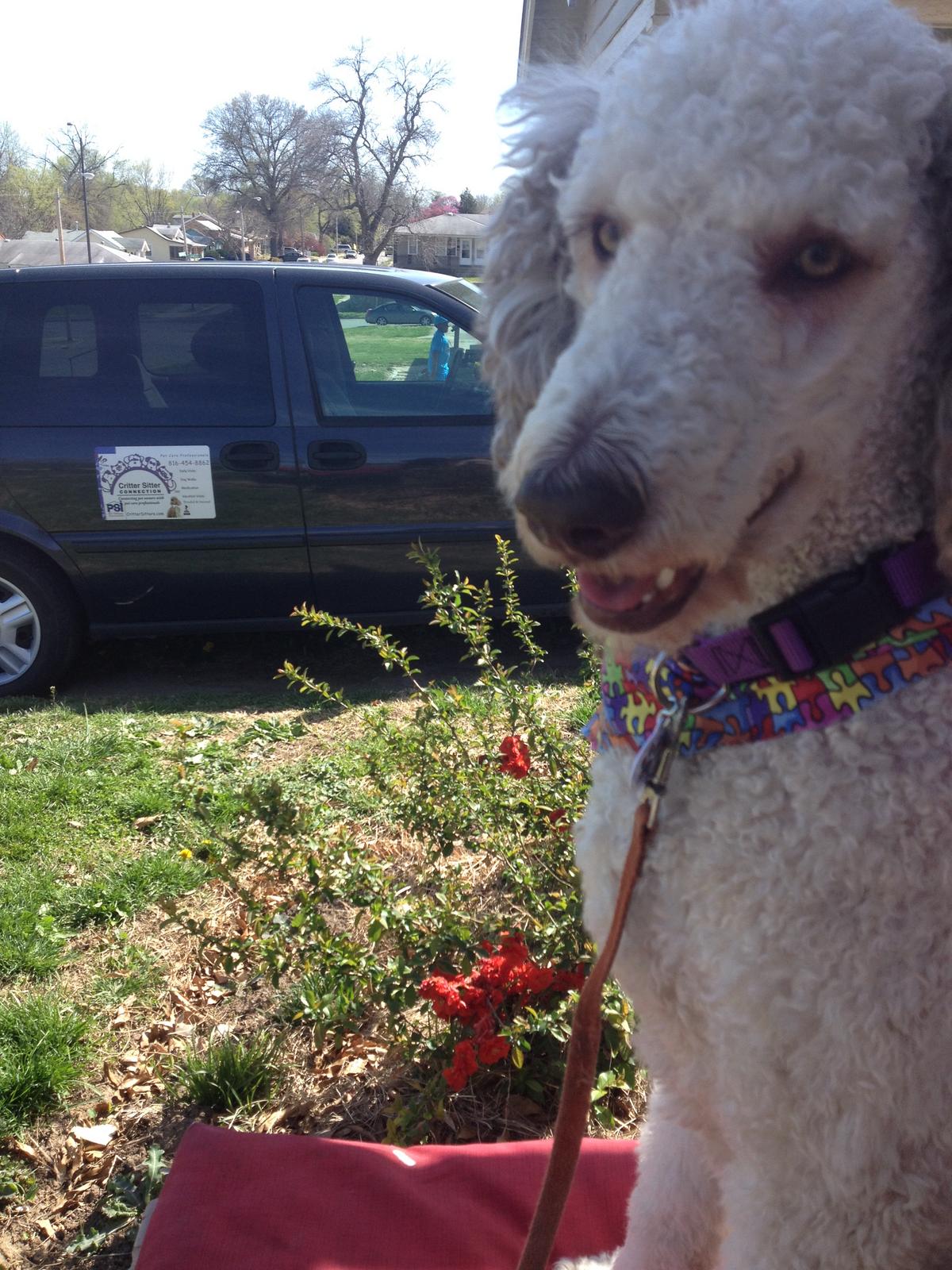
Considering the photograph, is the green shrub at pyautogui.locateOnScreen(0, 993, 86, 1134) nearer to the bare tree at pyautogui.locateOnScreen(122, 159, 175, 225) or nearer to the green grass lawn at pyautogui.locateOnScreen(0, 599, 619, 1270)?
the green grass lawn at pyautogui.locateOnScreen(0, 599, 619, 1270)

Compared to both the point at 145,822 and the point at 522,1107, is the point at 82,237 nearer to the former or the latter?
the point at 145,822

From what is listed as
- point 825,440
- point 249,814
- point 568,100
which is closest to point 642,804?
point 825,440

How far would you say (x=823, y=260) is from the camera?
1067 millimetres

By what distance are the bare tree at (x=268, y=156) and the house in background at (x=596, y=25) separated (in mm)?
33231

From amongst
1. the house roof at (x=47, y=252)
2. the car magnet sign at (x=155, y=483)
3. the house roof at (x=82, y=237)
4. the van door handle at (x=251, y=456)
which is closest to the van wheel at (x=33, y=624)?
the car magnet sign at (x=155, y=483)

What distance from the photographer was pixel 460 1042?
6.93ft

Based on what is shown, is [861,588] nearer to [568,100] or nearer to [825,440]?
[825,440]

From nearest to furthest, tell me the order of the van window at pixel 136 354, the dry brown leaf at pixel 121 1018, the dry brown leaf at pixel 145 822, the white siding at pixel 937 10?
the dry brown leaf at pixel 121 1018 < the dry brown leaf at pixel 145 822 < the white siding at pixel 937 10 < the van window at pixel 136 354

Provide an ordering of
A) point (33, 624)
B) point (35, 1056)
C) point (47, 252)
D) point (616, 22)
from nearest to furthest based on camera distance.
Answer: point (35, 1056) → point (33, 624) → point (616, 22) → point (47, 252)

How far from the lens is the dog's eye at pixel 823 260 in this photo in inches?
41.7

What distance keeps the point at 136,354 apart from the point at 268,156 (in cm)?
4139

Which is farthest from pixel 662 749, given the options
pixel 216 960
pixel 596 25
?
pixel 596 25

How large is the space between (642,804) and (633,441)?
0.42 meters

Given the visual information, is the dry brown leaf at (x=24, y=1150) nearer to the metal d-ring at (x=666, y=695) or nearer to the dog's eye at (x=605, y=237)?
the metal d-ring at (x=666, y=695)
